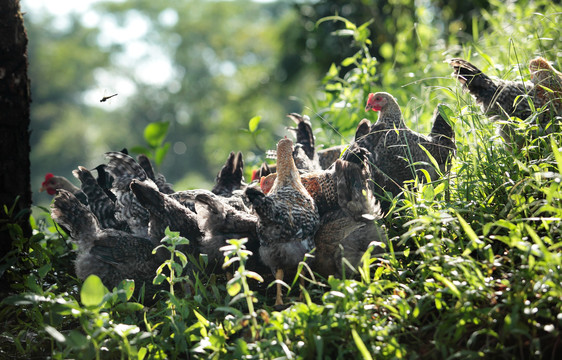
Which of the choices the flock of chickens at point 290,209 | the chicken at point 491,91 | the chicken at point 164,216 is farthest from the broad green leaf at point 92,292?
the chicken at point 491,91

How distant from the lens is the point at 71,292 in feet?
12.3

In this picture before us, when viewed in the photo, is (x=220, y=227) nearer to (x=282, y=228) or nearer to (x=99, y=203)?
(x=282, y=228)

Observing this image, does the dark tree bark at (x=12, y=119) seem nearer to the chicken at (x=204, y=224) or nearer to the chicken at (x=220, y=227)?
the chicken at (x=204, y=224)

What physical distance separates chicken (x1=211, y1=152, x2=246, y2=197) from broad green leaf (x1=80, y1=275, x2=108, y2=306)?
8.31ft

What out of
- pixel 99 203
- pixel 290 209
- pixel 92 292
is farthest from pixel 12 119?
pixel 290 209

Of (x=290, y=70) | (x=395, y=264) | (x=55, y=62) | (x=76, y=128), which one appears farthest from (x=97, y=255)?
(x=55, y=62)

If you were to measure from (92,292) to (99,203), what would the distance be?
2255mm

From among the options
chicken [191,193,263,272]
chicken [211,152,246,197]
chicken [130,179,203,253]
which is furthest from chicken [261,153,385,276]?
chicken [211,152,246,197]

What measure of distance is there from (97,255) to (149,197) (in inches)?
23.8

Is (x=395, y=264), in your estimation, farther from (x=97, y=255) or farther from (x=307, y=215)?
(x=97, y=255)

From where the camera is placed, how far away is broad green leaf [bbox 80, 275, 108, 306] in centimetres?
233

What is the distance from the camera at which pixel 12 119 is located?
3.66 metres

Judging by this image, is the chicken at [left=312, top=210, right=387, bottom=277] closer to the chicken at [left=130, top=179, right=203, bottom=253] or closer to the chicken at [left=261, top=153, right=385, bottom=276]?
the chicken at [left=261, top=153, right=385, bottom=276]

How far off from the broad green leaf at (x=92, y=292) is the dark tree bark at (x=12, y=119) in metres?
1.61
